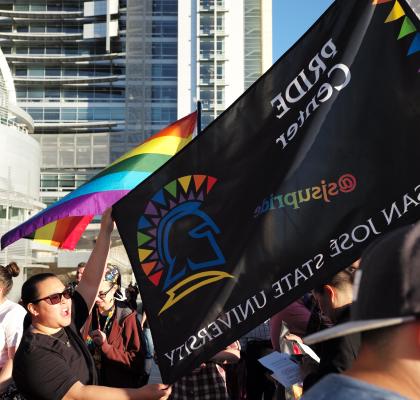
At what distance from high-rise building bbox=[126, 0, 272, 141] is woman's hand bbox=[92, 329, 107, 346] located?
58910 mm

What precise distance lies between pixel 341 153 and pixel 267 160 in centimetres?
32

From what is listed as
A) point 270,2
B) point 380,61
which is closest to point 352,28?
point 380,61

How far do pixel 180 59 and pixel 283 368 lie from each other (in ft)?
211

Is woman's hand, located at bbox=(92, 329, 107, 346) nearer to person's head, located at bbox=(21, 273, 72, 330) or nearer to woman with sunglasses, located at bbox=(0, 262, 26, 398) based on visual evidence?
woman with sunglasses, located at bbox=(0, 262, 26, 398)

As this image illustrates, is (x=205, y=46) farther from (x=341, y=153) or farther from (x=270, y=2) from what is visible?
(x=341, y=153)

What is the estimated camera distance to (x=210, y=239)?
122 inches

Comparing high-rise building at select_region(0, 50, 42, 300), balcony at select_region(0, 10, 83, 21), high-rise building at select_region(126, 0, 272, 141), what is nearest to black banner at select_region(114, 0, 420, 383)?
high-rise building at select_region(0, 50, 42, 300)

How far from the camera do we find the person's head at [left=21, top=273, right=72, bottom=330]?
3.38 meters

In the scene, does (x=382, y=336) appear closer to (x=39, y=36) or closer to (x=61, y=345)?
(x=61, y=345)

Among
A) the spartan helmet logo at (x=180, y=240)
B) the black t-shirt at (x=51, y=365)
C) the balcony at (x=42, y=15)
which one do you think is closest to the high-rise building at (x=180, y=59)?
the balcony at (x=42, y=15)

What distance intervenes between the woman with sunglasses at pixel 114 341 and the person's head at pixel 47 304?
1.29 m

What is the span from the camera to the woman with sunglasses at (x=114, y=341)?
483 cm

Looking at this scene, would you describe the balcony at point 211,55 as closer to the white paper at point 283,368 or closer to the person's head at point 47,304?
the white paper at point 283,368

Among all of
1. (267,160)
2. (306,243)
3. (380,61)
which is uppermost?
(380,61)
